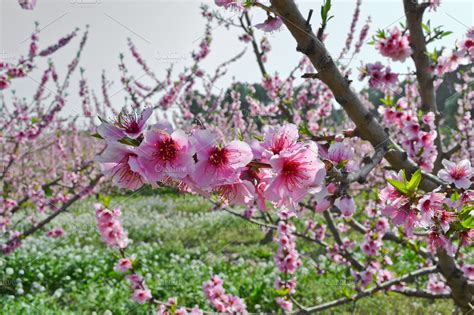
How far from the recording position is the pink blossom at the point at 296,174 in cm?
92

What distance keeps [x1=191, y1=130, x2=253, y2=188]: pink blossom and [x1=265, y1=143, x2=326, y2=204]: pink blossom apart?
86mm

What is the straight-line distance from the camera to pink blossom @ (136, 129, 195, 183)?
90 cm

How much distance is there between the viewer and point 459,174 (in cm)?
128

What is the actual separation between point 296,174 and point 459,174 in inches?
26.9

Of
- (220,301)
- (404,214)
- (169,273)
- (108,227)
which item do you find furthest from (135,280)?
(169,273)

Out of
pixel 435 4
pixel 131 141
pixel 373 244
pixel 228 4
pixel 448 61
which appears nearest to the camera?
pixel 131 141

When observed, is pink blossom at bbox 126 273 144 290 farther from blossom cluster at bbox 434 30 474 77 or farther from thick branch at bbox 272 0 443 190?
blossom cluster at bbox 434 30 474 77

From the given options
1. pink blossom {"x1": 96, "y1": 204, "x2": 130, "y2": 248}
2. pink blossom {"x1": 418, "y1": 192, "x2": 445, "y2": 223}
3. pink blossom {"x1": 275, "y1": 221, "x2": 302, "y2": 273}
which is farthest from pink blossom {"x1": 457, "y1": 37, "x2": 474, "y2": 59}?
pink blossom {"x1": 96, "y1": 204, "x2": 130, "y2": 248}

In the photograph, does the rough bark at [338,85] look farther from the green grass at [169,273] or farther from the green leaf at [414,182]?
the green grass at [169,273]

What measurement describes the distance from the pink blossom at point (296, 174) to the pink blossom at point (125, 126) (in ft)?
1.10

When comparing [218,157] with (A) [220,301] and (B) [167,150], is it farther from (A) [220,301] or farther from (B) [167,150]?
(A) [220,301]

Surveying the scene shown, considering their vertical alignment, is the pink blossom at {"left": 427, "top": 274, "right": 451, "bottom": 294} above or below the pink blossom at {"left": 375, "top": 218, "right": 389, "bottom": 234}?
below

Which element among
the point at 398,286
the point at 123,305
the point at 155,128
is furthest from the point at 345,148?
the point at 123,305

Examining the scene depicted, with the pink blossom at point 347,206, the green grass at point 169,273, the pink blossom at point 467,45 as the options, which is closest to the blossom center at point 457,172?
the pink blossom at point 347,206
